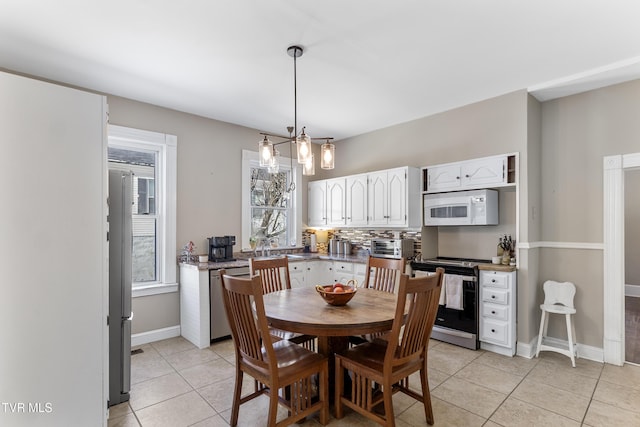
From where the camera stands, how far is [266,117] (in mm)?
4473

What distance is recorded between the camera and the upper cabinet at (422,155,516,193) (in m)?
3.68

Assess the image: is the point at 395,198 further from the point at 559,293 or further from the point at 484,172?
the point at 559,293

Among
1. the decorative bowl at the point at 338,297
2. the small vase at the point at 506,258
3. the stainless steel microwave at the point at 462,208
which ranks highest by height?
the stainless steel microwave at the point at 462,208

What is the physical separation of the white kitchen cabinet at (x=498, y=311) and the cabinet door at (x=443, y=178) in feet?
3.64

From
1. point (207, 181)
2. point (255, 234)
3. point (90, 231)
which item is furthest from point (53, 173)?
point (255, 234)

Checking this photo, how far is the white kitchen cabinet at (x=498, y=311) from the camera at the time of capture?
346cm

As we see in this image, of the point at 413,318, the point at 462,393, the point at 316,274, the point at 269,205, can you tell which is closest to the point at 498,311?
the point at 462,393

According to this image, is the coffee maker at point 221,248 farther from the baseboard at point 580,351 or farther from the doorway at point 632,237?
the doorway at point 632,237

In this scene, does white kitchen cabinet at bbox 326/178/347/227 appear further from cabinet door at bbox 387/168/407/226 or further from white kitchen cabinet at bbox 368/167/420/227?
cabinet door at bbox 387/168/407/226

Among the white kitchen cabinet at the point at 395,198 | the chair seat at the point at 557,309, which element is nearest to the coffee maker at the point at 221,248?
the white kitchen cabinet at the point at 395,198

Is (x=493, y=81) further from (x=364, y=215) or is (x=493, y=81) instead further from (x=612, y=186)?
(x=364, y=215)

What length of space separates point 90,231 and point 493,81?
372cm

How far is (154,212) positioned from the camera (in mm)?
4129

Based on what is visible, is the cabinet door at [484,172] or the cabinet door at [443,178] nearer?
the cabinet door at [484,172]
